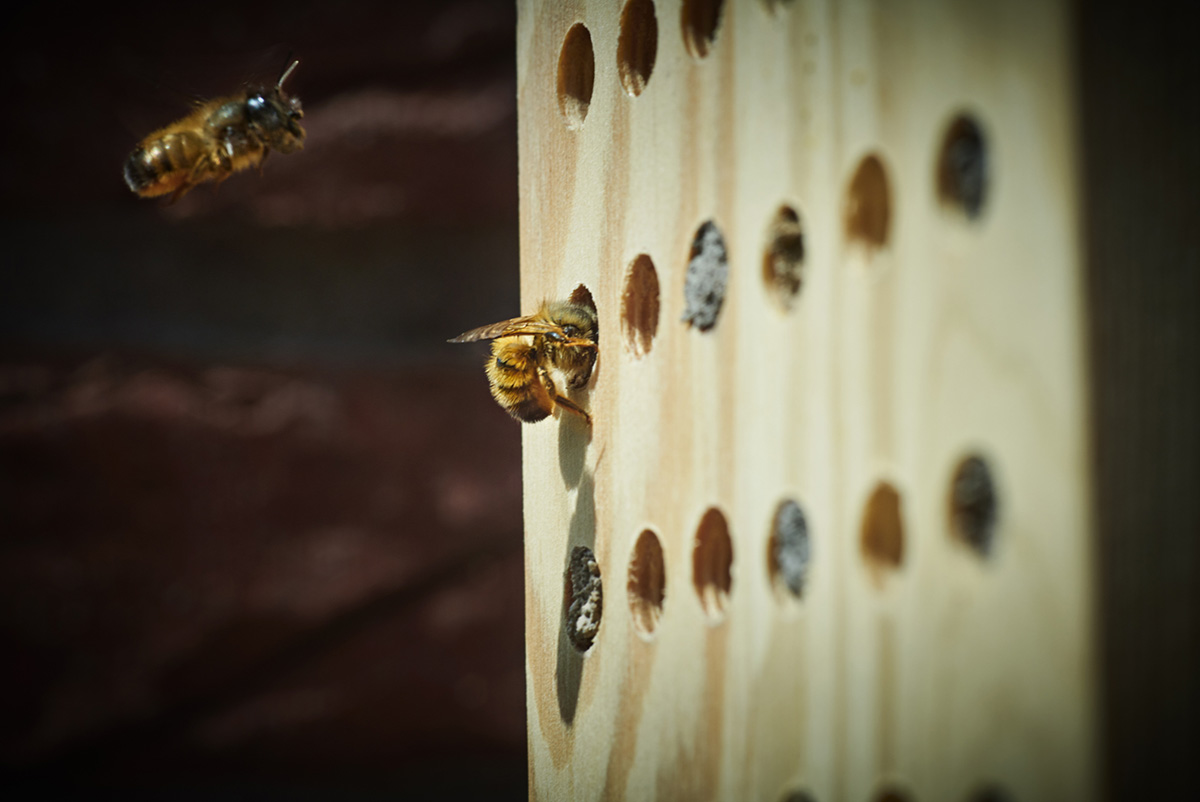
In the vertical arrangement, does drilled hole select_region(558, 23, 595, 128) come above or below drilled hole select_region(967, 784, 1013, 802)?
above

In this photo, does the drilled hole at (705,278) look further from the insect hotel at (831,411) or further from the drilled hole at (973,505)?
the drilled hole at (973,505)

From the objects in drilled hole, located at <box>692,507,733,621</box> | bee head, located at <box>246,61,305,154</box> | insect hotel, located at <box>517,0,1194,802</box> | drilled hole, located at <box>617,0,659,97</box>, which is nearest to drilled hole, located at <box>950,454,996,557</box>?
insect hotel, located at <box>517,0,1194,802</box>

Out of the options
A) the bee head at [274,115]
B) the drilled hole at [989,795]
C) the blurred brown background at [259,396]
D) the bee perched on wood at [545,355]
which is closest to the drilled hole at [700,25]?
the bee perched on wood at [545,355]

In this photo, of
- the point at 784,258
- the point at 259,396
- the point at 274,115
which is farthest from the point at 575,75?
the point at 259,396

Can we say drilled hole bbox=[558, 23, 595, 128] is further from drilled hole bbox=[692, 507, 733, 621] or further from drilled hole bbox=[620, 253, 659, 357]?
drilled hole bbox=[692, 507, 733, 621]

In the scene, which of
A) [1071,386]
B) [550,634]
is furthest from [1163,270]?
[550,634]
